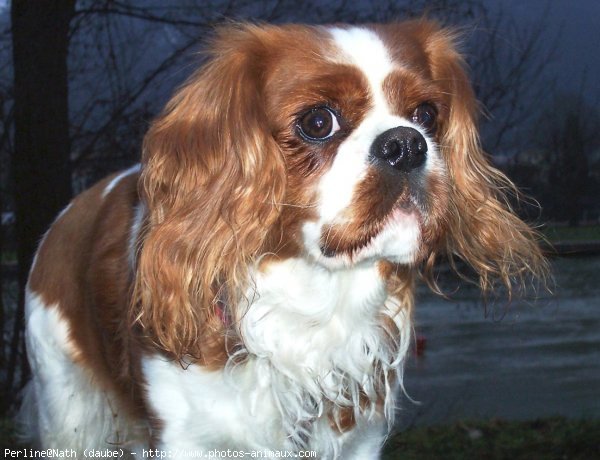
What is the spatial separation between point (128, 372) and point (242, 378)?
0.38 metres

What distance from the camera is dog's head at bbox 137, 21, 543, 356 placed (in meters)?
2.06

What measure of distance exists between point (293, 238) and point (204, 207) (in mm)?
239

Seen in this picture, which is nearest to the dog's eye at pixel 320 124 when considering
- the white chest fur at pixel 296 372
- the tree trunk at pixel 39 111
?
the white chest fur at pixel 296 372

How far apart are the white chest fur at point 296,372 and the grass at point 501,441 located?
132cm

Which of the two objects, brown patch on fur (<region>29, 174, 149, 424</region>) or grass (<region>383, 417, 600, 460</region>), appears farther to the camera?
grass (<region>383, 417, 600, 460</region>)

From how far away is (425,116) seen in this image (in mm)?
2320

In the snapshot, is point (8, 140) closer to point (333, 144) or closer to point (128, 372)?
point (128, 372)

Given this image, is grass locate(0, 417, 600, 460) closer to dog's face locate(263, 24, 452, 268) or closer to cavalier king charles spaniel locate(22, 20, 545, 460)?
cavalier king charles spaniel locate(22, 20, 545, 460)

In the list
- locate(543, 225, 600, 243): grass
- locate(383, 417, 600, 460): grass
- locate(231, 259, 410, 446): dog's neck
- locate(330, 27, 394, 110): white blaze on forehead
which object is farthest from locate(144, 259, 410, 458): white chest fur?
locate(543, 225, 600, 243): grass

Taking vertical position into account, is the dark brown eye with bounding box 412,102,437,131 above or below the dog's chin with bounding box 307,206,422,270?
above

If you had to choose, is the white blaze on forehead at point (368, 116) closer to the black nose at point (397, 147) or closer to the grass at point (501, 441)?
Answer: the black nose at point (397, 147)

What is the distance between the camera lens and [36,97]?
4555mm

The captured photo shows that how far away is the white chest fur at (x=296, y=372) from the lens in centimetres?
227

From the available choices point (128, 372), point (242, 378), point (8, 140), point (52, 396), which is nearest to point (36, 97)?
point (8, 140)
